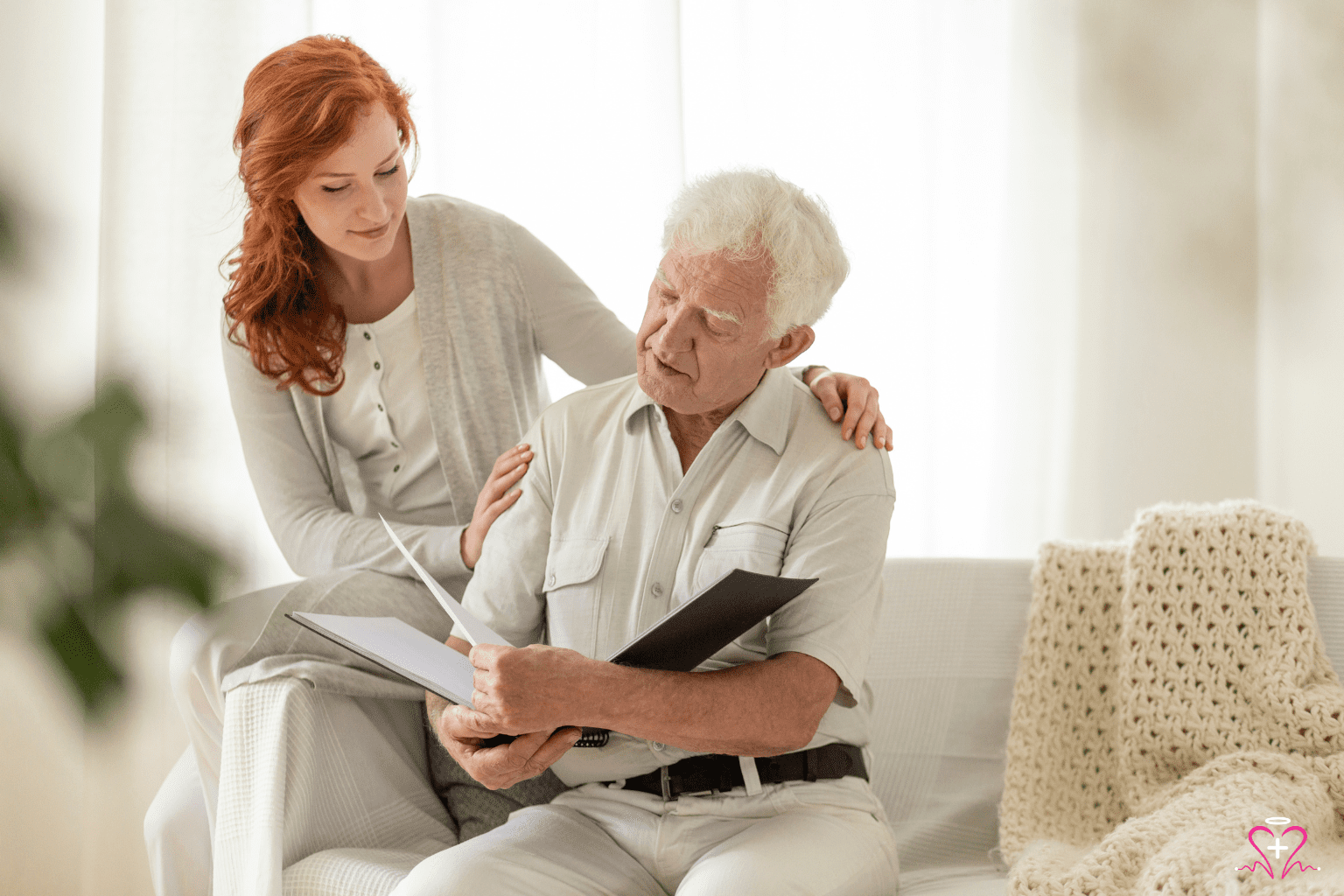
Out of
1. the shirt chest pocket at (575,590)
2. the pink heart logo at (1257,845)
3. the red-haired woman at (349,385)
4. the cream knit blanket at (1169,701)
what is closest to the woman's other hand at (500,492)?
the red-haired woman at (349,385)

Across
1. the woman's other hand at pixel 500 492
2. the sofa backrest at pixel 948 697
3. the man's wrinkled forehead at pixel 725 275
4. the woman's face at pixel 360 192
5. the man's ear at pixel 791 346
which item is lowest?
the sofa backrest at pixel 948 697

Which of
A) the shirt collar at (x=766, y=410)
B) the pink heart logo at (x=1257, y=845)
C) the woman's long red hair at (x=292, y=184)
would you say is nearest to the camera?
the pink heart logo at (x=1257, y=845)

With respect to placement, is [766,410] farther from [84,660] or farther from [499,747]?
[84,660]

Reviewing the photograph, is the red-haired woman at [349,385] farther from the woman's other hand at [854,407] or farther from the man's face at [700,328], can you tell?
the man's face at [700,328]

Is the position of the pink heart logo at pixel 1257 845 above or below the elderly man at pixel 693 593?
below

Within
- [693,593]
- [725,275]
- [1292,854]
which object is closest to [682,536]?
[693,593]

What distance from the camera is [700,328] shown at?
130cm

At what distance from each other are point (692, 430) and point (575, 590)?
0.84 ft

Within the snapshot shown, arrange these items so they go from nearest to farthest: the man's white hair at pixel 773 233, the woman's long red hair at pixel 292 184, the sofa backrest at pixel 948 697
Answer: the man's white hair at pixel 773 233 → the woman's long red hair at pixel 292 184 → the sofa backrest at pixel 948 697

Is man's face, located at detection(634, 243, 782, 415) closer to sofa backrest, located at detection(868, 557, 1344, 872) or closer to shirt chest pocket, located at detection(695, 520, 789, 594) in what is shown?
shirt chest pocket, located at detection(695, 520, 789, 594)

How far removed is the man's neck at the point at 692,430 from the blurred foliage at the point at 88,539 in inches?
23.0

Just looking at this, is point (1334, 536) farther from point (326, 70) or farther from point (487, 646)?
point (326, 70)

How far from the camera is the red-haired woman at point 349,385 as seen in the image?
4.93 ft

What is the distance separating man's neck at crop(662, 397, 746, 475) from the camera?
56.1 inches
